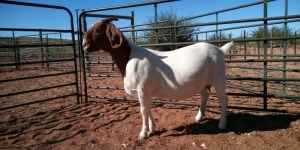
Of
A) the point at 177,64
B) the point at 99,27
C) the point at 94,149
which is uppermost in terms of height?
the point at 99,27

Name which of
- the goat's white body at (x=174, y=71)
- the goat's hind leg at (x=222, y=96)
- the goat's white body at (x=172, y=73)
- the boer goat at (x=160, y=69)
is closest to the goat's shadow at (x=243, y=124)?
the goat's hind leg at (x=222, y=96)

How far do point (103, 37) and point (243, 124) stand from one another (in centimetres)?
284

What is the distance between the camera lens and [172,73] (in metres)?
3.67

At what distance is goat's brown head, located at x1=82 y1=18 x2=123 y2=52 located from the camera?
3.73 metres

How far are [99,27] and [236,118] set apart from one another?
2980 mm

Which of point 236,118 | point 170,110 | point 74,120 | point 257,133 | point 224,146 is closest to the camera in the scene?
point 224,146

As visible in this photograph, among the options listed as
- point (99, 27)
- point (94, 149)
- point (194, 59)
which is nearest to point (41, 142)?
point (94, 149)

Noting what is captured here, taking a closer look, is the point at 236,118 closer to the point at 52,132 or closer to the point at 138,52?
the point at 138,52

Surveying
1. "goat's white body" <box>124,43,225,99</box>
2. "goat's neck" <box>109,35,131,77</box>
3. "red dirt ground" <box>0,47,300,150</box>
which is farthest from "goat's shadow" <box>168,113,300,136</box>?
"goat's neck" <box>109,35,131,77</box>

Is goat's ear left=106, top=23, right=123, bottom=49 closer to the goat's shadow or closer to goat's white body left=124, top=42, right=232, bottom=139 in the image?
goat's white body left=124, top=42, right=232, bottom=139

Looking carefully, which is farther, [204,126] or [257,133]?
[204,126]

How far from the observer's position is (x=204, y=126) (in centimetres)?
408

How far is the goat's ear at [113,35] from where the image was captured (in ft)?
Result: 12.1

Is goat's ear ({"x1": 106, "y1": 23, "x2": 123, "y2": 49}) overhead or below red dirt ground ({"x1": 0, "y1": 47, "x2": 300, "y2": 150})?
overhead
